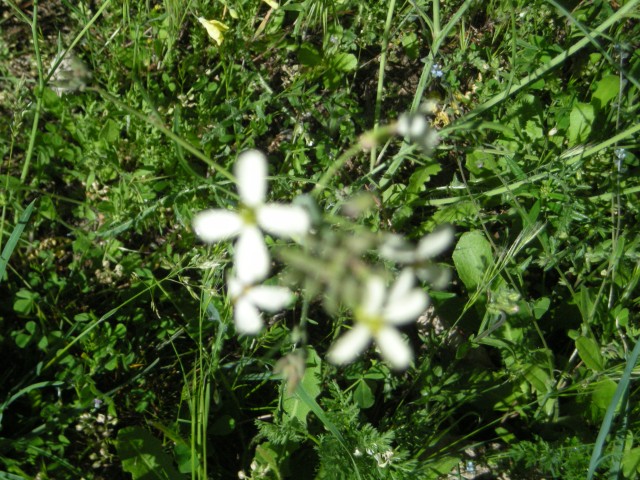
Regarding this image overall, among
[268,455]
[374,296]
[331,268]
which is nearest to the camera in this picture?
[331,268]

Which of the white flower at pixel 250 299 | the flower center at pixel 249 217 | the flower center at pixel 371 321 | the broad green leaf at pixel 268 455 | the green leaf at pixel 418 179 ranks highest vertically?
the flower center at pixel 249 217

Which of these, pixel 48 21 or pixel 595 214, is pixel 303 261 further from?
pixel 48 21

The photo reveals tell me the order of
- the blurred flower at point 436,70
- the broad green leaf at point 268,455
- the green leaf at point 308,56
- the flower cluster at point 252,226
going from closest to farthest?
the flower cluster at point 252,226 < the broad green leaf at point 268,455 < the blurred flower at point 436,70 < the green leaf at point 308,56

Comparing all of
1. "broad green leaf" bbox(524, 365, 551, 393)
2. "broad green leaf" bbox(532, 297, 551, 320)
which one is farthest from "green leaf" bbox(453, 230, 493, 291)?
"broad green leaf" bbox(524, 365, 551, 393)

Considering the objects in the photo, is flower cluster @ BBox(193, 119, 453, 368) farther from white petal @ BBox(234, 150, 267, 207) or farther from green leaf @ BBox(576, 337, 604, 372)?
green leaf @ BBox(576, 337, 604, 372)

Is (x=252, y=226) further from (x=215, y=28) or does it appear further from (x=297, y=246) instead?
(x=215, y=28)

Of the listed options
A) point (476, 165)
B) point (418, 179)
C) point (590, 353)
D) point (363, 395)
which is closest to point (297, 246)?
point (363, 395)

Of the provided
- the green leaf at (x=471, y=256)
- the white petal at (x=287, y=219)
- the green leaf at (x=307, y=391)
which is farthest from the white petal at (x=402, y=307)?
the green leaf at (x=471, y=256)

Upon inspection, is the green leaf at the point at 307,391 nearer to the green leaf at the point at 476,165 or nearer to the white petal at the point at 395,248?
the white petal at the point at 395,248
